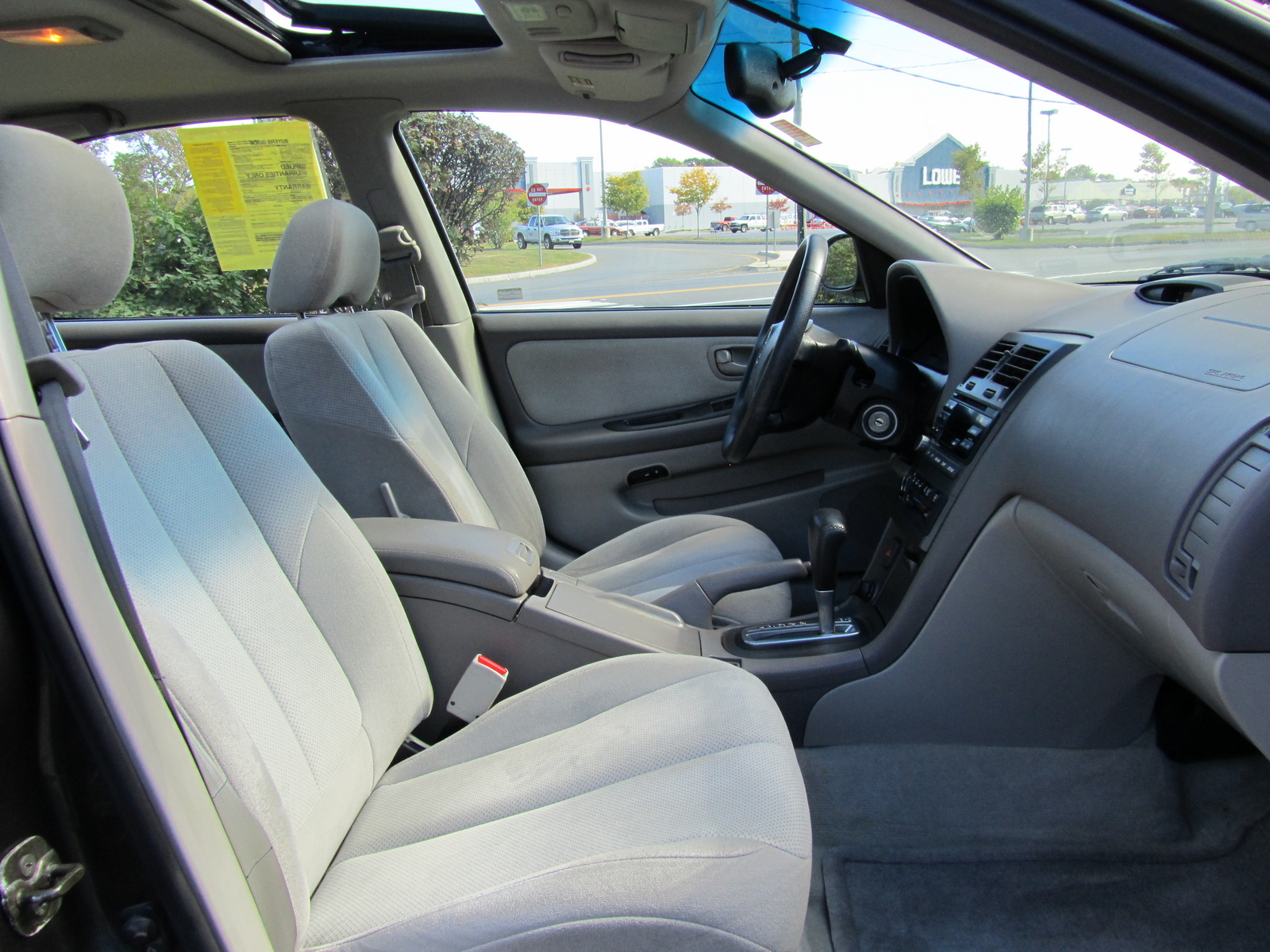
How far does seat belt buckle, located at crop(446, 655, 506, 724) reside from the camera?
1.55m

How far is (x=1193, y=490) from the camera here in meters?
1.06

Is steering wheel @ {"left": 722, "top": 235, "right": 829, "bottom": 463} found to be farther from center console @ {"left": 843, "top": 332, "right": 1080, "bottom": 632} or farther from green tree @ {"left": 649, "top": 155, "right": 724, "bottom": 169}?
green tree @ {"left": 649, "top": 155, "right": 724, "bottom": 169}

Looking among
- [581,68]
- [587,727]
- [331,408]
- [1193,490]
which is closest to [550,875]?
[587,727]

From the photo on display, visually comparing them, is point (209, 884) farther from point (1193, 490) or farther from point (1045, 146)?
point (1045, 146)

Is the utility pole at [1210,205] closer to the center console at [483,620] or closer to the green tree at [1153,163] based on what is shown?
the green tree at [1153,163]

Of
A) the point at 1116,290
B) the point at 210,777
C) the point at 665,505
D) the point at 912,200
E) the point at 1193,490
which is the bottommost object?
the point at 665,505

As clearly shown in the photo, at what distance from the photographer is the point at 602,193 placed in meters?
2.69

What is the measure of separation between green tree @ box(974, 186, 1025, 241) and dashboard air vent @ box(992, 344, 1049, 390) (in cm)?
55

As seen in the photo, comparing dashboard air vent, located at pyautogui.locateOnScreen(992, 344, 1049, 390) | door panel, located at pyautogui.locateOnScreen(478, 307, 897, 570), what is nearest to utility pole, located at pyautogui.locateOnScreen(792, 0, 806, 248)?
door panel, located at pyautogui.locateOnScreen(478, 307, 897, 570)

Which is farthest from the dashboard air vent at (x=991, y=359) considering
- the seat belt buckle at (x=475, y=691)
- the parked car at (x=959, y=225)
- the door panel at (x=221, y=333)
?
the door panel at (x=221, y=333)

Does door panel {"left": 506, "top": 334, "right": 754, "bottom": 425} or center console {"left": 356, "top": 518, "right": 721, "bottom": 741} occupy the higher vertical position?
door panel {"left": 506, "top": 334, "right": 754, "bottom": 425}

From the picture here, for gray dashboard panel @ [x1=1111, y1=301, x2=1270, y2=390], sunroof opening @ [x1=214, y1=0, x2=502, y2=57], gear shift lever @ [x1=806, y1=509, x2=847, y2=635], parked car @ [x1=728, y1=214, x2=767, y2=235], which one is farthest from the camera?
parked car @ [x1=728, y1=214, x2=767, y2=235]

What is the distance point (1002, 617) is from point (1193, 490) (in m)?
0.55

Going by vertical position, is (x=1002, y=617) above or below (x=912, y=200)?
below
